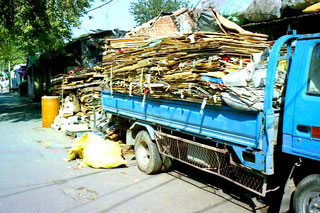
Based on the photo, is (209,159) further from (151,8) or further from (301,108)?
(151,8)

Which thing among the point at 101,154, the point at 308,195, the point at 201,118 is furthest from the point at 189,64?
the point at 101,154

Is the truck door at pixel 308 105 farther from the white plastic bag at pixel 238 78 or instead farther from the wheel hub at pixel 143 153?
the wheel hub at pixel 143 153

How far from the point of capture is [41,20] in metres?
14.6

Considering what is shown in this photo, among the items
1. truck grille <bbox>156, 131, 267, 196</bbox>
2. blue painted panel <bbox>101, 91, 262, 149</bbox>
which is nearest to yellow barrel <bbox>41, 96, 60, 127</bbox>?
blue painted panel <bbox>101, 91, 262, 149</bbox>

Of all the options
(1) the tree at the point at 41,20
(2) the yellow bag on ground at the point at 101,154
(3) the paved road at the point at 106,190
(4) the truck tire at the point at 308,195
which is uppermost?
(1) the tree at the point at 41,20

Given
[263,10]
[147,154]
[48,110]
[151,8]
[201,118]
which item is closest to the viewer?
[201,118]

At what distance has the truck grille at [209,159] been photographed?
13.8 feet

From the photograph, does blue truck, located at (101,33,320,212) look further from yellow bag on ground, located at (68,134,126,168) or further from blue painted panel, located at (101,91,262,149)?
yellow bag on ground, located at (68,134,126,168)

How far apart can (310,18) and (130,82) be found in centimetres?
466

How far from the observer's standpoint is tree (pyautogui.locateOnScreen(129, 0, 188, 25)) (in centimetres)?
4604

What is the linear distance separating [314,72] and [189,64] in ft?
6.69

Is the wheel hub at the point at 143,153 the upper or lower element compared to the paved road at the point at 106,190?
upper

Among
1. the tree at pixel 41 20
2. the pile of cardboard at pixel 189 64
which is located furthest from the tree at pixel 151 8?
the pile of cardboard at pixel 189 64

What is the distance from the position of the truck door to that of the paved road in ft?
4.75
